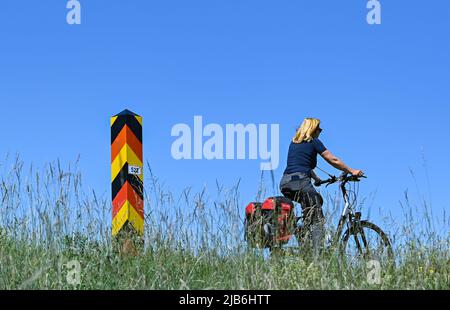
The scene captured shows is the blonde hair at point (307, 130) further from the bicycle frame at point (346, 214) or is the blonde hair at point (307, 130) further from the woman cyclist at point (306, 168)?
the bicycle frame at point (346, 214)

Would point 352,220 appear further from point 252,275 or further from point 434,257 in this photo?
point 252,275

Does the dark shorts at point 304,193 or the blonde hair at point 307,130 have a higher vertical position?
the blonde hair at point 307,130

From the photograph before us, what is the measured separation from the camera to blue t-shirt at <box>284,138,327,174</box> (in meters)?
8.84

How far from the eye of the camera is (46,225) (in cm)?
681

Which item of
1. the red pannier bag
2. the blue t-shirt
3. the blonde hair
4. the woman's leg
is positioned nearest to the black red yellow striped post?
the red pannier bag

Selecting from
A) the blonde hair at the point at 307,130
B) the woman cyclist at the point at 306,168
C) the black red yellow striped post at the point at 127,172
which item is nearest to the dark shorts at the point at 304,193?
the woman cyclist at the point at 306,168

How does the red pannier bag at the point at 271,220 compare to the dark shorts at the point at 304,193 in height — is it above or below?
below

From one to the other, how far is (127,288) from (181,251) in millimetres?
1367

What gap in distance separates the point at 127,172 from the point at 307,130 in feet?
8.83

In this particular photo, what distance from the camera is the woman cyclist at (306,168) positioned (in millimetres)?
8414

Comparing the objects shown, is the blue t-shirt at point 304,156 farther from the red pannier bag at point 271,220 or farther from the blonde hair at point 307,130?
the red pannier bag at point 271,220

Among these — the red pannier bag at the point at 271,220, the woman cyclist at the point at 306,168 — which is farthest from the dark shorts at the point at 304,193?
the red pannier bag at the point at 271,220

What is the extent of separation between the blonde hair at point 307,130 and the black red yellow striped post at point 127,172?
2356 mm

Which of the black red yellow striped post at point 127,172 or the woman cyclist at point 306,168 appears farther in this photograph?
the woman cyclist at point 306,168
